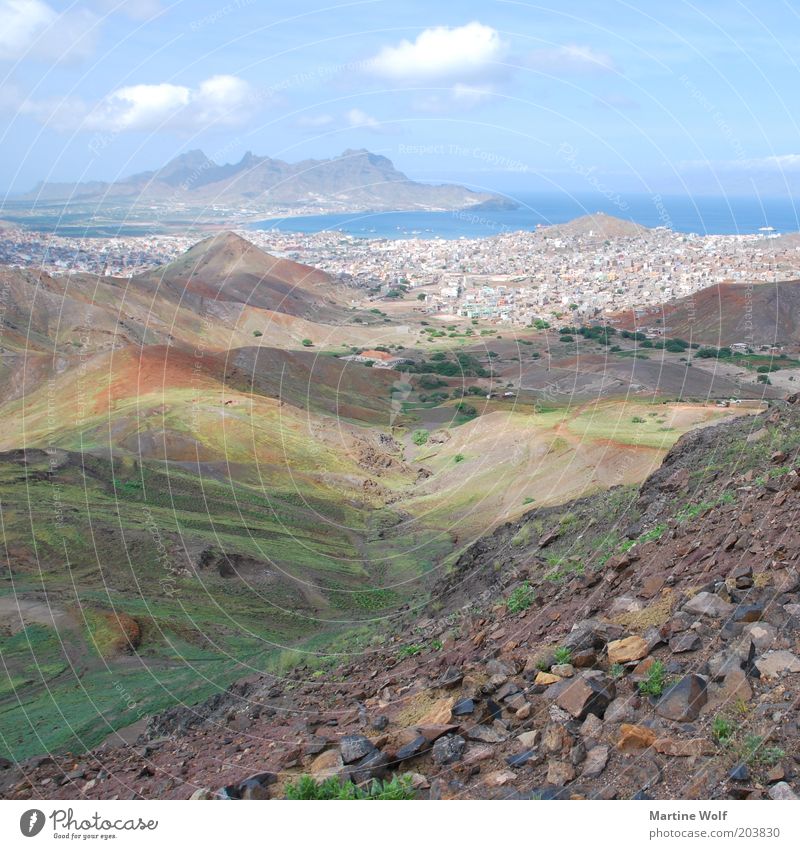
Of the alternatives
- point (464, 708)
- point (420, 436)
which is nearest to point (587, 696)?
point (464, 708)

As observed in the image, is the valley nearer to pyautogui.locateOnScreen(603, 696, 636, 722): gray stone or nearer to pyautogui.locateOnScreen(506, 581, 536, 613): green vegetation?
pyautogui.locateOnScreen(506, 581, 536, 613): green vegetation

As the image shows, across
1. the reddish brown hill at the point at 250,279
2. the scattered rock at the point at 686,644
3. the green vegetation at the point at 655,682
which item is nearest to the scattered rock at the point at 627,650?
the scattered rock at the point at 686,644

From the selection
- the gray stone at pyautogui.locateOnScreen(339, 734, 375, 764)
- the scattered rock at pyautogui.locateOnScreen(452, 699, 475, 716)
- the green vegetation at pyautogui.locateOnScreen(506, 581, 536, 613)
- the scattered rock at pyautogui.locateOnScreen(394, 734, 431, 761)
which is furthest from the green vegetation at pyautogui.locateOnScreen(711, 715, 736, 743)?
the green vegetation at pyautogui.locateOnScreen(506, 581, 536, 613)

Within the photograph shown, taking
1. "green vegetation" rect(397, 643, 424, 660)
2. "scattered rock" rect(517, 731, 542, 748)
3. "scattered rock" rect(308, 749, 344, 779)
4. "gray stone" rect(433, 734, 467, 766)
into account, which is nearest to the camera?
"scattered rock" rect(517, 731, 542, 748)

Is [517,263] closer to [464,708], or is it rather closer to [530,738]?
[464,708]

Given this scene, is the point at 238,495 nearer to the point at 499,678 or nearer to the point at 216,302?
the point at 499,678

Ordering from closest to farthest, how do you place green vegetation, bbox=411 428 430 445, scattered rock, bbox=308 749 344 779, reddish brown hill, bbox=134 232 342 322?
1. scattered rock, bbox=308 749 344 779
2. green vegetation, bbox=411 428 430 445
3. reddish brown hill, bbox=134 232 342 322

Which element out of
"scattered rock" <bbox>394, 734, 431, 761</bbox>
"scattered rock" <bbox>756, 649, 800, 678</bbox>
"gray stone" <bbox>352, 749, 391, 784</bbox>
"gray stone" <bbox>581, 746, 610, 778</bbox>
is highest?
"scattered rock" <bbox>756, 649, 800, 678</bbox>
